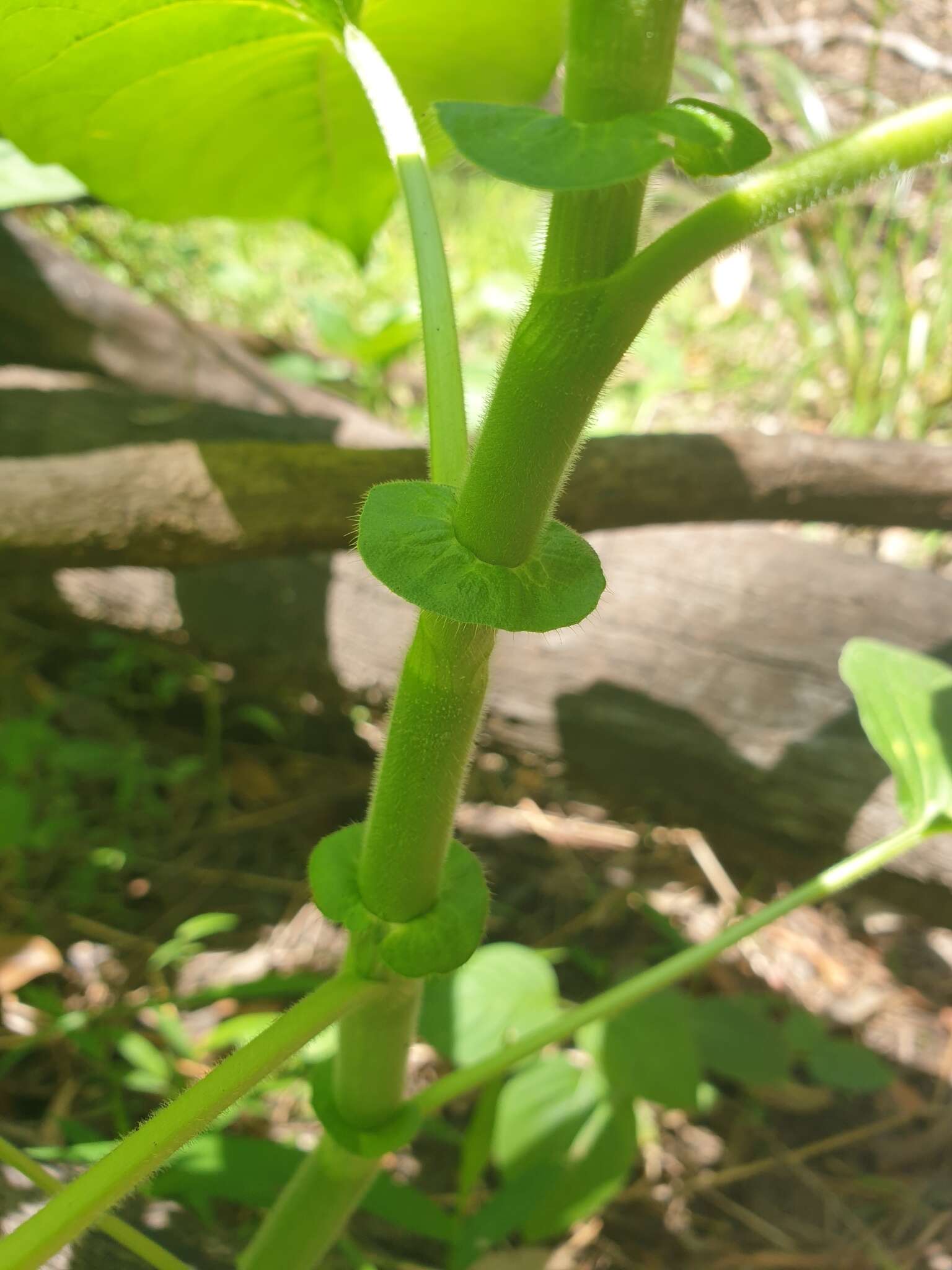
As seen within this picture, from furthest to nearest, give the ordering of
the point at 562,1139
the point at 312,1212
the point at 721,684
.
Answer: the point at 721,684 < the point at 562,1139 < the point at 312,1212

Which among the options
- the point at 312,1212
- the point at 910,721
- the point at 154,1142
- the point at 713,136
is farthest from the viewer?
the point at 910,721

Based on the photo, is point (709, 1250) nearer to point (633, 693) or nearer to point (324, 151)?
point (633, 693)

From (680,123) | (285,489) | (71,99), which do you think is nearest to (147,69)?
(71,99)

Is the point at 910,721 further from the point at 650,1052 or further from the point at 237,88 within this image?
the point at 237,88

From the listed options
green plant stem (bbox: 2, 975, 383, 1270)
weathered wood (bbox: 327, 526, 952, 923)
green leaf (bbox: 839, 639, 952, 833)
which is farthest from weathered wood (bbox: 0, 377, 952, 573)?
green plant stem (bbox: 2, 975, 383, 1270)

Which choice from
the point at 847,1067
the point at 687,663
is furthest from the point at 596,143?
the point at 847,1067

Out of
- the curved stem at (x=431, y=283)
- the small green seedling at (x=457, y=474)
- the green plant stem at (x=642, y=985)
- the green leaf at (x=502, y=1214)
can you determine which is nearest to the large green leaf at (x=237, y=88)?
the small green seedling at (x=457, y=474)

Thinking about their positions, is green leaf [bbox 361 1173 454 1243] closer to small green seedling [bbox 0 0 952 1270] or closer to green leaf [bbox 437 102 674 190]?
small green seedling [bbox 0 0 952 1270]
